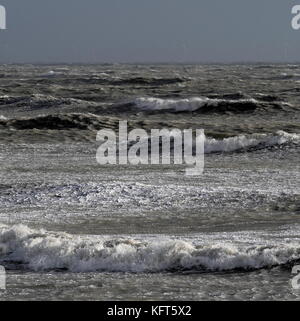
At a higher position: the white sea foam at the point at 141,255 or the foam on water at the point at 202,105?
the foam on water at the point at 202,105

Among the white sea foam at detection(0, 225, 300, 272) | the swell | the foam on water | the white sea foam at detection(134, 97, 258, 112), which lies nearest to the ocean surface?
the white sea foam at detection(0, 225, 300, 272)

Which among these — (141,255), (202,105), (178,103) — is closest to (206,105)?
(202,105)

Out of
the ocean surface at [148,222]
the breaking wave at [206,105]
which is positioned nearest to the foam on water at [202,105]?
the breaking wave at [206,105]

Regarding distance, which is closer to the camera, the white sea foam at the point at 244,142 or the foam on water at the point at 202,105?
the white sea foam at the point at 244,142

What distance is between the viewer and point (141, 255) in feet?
37.8

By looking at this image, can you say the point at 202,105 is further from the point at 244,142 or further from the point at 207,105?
the point at 244,142

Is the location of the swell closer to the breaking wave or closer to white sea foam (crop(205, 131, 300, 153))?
the breaking wave

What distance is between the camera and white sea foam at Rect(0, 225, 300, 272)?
11242 mm

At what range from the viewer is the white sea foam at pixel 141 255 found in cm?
1124

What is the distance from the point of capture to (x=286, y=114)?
142ft

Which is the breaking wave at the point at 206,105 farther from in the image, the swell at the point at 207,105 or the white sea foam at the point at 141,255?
the white sea foam at the point at 141,255
